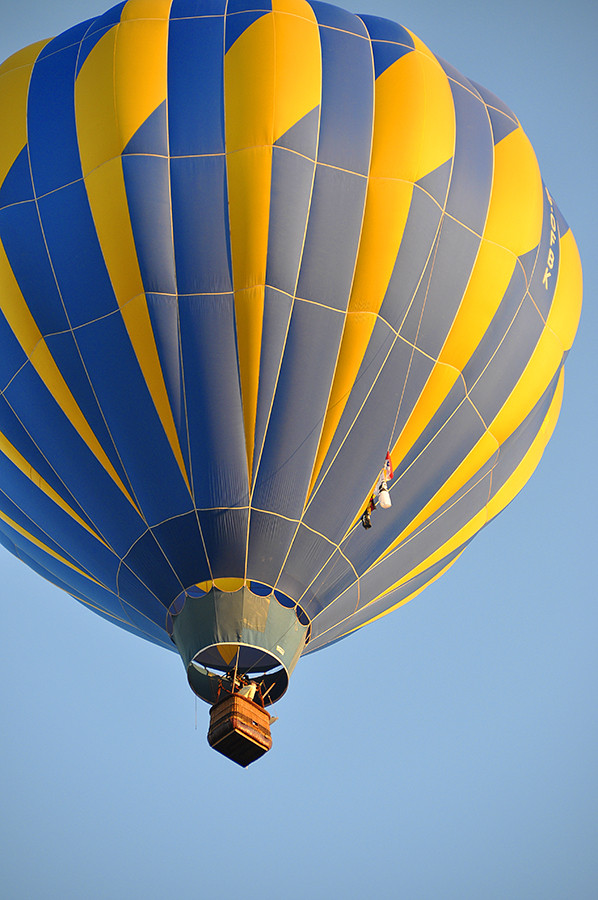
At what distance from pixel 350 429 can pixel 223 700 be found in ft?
7.02

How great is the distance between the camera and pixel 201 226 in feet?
32.6

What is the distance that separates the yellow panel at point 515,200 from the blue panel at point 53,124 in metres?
3.20

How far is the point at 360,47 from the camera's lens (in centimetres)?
1083

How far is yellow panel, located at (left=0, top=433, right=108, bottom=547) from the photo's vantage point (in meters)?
10.7

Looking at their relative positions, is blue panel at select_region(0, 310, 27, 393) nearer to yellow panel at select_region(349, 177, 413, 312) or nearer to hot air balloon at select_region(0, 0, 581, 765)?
hot air balloon at select_region(0, 0, 581, 765)

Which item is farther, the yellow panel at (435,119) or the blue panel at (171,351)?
the yellow panel at (435,119)

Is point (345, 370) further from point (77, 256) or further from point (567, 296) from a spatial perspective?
point (567, 296)

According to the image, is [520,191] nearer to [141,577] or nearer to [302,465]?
[302,465]

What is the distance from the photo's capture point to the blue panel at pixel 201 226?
32.4ft

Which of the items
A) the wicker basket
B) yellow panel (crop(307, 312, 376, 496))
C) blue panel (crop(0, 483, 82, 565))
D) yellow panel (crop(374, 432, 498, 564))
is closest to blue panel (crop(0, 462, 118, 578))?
blue panel (crop(0, 483, 82, 565))

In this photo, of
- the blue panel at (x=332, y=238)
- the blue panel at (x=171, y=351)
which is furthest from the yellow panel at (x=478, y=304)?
the blue panel at (x=171, y=351)

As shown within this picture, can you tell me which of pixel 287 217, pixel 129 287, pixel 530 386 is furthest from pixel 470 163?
pixel 129 287

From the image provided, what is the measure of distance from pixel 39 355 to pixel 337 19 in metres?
3.54

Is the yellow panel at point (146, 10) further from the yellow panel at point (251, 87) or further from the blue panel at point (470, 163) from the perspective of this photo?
the blue panel at point (470, 163)
